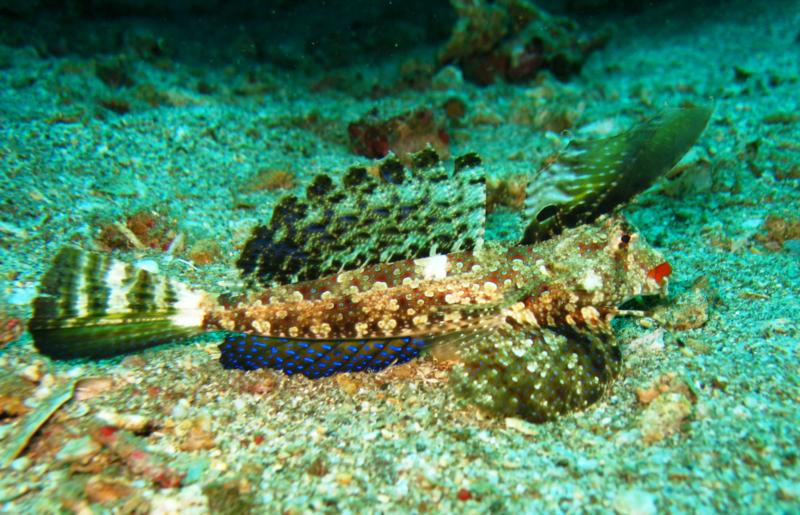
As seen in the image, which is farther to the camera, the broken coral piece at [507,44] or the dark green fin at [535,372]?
the broken coral piece at [507,44]

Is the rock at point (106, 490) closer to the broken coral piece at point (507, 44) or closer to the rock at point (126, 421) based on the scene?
the rock at point (126, 421)

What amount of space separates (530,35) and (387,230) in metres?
8.31

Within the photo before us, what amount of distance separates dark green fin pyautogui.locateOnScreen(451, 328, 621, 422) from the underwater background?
90mm

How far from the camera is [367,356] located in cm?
348

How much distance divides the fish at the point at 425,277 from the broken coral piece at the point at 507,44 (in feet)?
23.2

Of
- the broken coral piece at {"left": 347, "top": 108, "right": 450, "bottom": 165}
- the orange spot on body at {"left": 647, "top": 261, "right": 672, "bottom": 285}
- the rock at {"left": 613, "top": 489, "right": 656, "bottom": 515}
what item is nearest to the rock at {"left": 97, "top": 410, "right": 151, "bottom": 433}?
the rock at {"left": 613, "top": 489, "right": 656, "bottom": 515}

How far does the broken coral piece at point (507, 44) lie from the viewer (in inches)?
387

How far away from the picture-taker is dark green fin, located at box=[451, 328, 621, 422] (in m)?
3.08

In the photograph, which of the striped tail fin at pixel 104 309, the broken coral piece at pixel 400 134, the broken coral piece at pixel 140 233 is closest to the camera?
the striped tail fin at pixel 104 309

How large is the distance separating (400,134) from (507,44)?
4.51 metres

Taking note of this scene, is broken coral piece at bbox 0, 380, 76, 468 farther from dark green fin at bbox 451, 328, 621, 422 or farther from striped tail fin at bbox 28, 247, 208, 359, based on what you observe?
dark green fin at bbox 451, 328, 621, 422

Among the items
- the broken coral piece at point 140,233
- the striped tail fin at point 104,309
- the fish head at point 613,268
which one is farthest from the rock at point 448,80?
the striped tail fin at point 104,309

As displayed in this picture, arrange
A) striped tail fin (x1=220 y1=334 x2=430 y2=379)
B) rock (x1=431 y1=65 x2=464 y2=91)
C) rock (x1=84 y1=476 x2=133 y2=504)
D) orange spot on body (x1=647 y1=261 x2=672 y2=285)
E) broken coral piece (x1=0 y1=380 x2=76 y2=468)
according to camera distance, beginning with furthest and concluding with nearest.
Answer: rock (x1=431 y1=65 x2=464 y2=91) → orange spot on body (x1=647 y1=261 x2=672 y2=285) → striped tail fin (x1=220 y1=334 x2=430 y2=379) → broken coral piece (x1=0 y1=380 x2=76 y2=468) → rock (x1=84 y1=476 x2=133 y2=504)

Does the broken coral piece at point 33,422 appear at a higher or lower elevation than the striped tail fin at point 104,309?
lower
